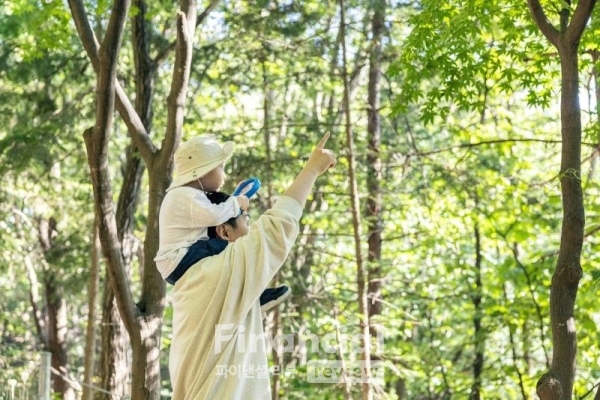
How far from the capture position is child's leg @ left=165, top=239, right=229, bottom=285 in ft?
8.16

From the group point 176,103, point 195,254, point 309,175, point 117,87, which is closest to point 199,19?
point 176,103

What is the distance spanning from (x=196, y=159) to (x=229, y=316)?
0.54 m

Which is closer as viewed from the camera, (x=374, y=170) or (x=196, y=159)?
(x=196, y=159)

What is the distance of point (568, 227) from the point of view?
3.34 meters

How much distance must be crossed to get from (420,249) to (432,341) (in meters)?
2.08

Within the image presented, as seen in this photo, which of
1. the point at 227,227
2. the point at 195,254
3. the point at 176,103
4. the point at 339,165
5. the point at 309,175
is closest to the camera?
the point at 309,175

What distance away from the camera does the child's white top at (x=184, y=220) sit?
8.33 ft

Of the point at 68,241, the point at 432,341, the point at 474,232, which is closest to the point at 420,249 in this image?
the point at 474,232

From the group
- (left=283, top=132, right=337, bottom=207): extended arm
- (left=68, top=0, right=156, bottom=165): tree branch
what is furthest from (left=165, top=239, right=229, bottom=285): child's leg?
(left=68, top=0, right=156, bottom=165): tree branch

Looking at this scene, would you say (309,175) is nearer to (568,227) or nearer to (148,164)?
(568,227)

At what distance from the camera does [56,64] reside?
10.1 metres

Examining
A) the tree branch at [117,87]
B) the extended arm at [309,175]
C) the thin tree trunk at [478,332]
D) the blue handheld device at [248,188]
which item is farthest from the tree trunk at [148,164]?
the thin tree trunk at [478,332]

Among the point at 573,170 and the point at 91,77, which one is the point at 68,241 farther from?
the point at 573,170

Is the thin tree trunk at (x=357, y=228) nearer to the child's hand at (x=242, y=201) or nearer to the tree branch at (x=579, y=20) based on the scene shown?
the tree branch at (x=579, y=20)
